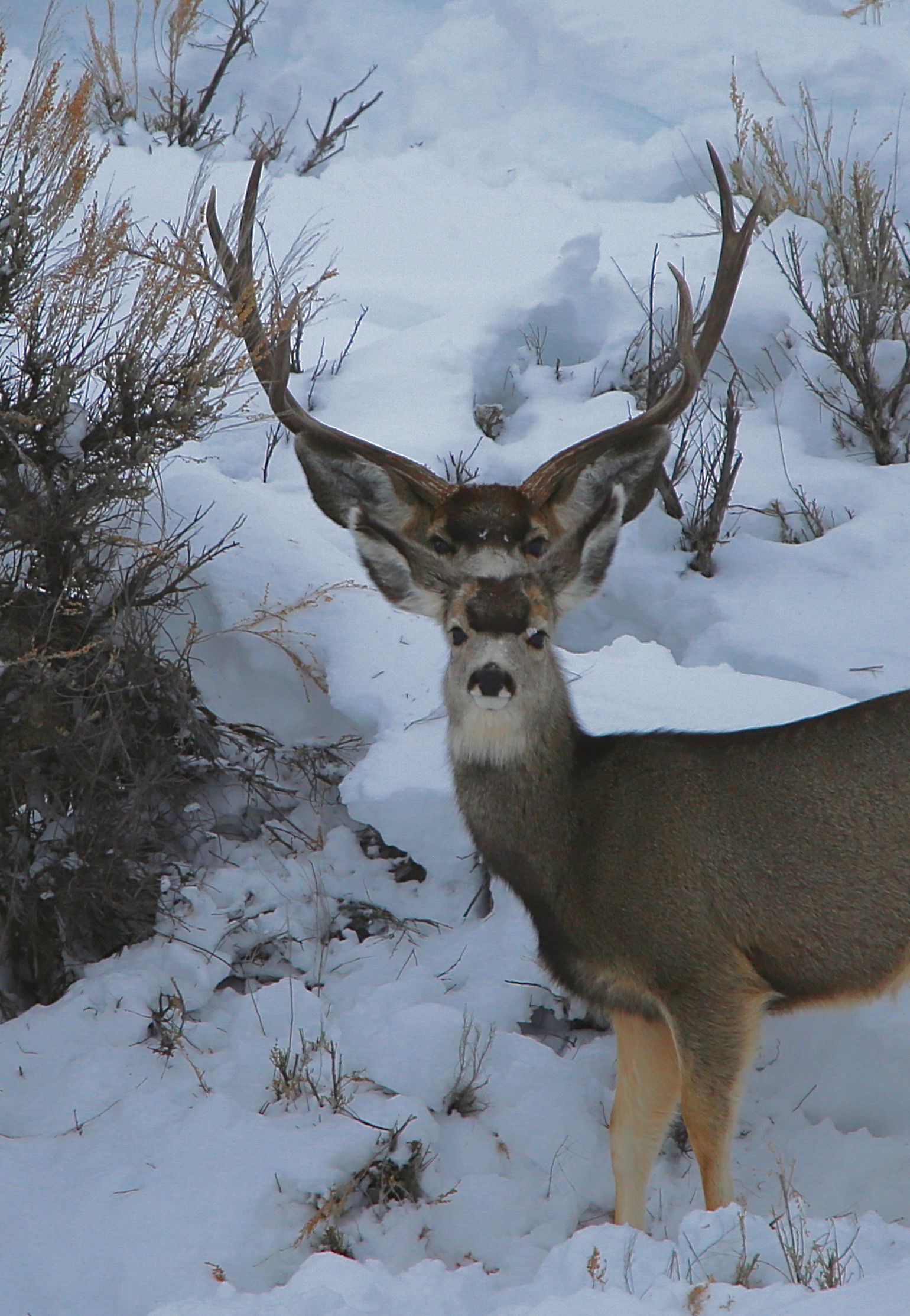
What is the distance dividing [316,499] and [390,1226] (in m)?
2.10

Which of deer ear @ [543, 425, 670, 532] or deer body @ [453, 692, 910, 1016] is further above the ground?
deer ear @ [543, 425, 670, 532]

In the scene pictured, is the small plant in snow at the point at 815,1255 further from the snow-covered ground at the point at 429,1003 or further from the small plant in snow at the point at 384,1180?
the small plant in snow at the point at 384,1180

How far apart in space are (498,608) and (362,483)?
2.56 ft

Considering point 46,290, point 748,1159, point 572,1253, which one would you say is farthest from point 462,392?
point 572,1253

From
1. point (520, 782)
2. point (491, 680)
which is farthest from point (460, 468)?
point (491, 680)

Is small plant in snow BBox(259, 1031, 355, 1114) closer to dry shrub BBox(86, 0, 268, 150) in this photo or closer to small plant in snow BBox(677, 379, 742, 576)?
small plant in snow BBox(677, 379, 742, 576)

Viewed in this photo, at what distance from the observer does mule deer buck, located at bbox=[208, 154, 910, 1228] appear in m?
3.58

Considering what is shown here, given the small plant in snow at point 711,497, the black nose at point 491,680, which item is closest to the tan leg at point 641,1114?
the black nose at point 491,680

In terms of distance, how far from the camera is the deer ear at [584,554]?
386 cm

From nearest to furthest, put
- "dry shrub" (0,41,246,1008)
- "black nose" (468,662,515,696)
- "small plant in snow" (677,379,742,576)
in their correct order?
"black nose" (468,662,515,696) < "dry shrub" (0,41,246,1008) < "small plant in snow" (677,379,742,576)

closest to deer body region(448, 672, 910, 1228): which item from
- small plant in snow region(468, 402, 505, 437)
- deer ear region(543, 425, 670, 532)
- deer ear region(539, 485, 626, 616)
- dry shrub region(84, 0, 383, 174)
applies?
deer ear region(539, 485, 626, 616)

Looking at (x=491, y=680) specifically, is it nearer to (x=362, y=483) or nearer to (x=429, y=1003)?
(x=362, y=483)

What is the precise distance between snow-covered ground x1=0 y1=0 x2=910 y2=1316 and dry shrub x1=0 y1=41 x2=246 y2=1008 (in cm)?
29

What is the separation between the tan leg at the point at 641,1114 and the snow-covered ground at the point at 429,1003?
185 mm
